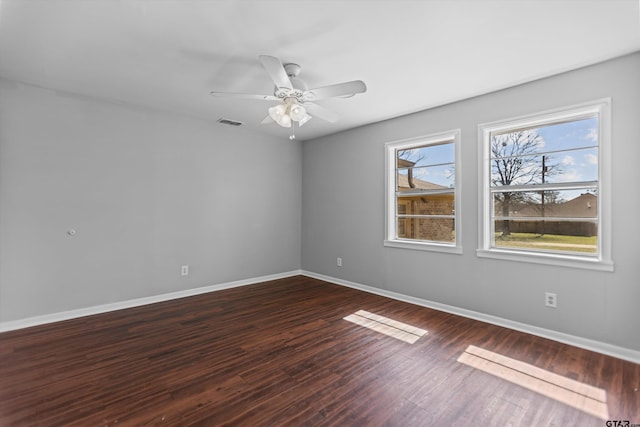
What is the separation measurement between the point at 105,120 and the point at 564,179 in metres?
5.14

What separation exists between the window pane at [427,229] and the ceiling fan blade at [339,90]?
2.23 m

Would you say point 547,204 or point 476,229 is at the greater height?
point 547,204

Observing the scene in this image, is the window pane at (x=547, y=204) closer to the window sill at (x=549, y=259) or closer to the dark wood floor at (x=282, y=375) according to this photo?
the window sill at (x=549, y=259)

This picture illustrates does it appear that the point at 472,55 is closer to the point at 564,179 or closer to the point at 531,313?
the point at 564,179

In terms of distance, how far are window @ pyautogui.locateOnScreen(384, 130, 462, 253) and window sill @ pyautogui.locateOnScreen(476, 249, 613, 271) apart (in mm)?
364

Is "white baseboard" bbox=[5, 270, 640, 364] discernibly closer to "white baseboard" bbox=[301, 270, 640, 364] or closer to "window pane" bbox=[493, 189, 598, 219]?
"white baseboard" bbox=[301, 270, 640, 364]

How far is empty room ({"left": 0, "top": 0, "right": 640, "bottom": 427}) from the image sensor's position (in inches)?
79.0

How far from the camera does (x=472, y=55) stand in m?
2.55

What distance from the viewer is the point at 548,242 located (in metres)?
3.04

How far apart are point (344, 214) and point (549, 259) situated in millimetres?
2760

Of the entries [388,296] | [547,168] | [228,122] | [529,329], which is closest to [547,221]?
[547,168]

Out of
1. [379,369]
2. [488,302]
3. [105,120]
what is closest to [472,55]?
[488,302]

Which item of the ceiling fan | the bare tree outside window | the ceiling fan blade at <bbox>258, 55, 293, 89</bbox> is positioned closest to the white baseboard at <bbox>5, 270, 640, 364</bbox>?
the bare tree outside window

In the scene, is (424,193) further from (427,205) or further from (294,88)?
(294,88)
